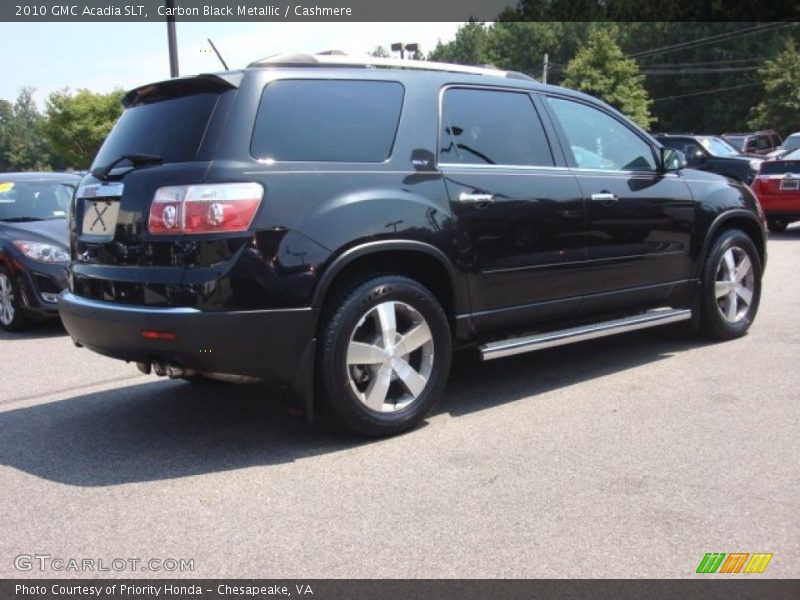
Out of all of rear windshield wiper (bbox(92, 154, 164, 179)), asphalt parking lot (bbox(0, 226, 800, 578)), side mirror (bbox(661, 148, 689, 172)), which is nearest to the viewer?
asphalt parking lot (bbox(0, 226, 800, 578))

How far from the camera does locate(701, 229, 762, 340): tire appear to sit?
6219 mm

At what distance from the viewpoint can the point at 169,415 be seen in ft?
16.2

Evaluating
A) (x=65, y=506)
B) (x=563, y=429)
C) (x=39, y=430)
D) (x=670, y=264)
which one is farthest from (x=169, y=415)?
(x=670, y=264)

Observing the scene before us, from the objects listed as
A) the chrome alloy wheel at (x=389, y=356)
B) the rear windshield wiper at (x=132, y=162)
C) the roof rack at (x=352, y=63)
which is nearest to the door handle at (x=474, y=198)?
the chrome alloy wheel at (x=389, y=356)

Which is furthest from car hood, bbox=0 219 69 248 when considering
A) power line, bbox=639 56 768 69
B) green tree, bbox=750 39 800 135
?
power line, bbox=639 56 768 69

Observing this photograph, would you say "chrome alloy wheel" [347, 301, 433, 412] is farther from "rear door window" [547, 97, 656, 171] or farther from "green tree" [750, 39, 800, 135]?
"green tree" [750, 39, 800, 135]

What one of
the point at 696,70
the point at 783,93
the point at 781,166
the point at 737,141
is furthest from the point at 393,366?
the point at 696,70

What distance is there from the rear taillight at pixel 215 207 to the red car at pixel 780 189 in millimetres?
12634

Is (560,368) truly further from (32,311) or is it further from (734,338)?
(32,311)

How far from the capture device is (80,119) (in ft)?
187

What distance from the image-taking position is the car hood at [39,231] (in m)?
8.02

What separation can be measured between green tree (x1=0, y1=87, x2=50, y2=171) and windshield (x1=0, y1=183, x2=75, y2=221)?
331ft

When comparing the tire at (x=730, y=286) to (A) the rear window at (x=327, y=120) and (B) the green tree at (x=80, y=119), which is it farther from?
(B) the green tree at (x=80, y=119)

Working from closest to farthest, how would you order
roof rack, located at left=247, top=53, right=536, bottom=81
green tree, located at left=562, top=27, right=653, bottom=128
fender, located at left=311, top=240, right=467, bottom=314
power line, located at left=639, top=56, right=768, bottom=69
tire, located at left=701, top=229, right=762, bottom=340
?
fender, located at left=311, top=240, right=467, bottom=314
roof rack, located at left=247, top=53, right=536, bottom=81
tire, located at left=701, top=229, right=762, bottom=340
green tree, located at left=562, top=27, right=653, bottom=128
power line, located at left=639, top=56, right=768, bottom=69
